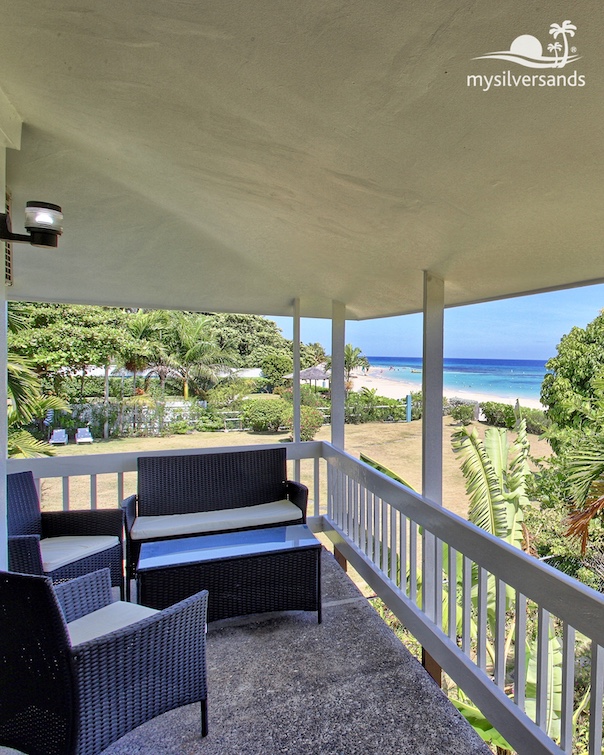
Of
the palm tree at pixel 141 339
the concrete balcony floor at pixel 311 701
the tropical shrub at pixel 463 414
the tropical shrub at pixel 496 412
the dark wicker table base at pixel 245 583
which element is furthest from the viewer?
the tropical shrub at pixel 463 414

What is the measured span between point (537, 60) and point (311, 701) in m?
3.05

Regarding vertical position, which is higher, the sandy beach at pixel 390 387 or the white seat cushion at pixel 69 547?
the sandy beach at pixel 390 387

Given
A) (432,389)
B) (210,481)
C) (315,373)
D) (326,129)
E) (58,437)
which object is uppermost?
(326,129)

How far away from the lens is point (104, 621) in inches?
89.9

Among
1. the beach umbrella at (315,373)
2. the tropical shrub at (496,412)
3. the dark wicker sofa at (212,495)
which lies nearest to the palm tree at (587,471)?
the dark wicker sofa at (212,495)

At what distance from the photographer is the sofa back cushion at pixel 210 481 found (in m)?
4.23

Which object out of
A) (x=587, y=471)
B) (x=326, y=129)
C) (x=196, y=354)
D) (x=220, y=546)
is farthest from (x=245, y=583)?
(x=196, y=354)

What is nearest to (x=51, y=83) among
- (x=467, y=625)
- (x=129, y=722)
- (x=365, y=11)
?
(x=365, y=11)

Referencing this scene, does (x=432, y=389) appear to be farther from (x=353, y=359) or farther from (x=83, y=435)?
(x=353, y=359)

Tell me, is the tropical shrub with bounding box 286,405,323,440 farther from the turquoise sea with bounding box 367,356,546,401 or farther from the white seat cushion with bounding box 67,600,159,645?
the white seat cushion with bounding box 67,600,159,645

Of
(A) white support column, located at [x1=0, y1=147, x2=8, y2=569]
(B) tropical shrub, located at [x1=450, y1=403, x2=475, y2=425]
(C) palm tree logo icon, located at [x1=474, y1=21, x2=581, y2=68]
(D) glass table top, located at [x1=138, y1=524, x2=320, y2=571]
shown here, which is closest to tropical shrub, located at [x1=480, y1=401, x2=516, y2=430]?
(B) tropical shrub, located at [x1=450, y1=403, x2=475, y2=425]

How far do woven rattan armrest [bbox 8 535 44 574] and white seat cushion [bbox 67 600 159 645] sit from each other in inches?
33.2

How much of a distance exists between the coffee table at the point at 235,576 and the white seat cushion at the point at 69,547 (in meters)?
0.36

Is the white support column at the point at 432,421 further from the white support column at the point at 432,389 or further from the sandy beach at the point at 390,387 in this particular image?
the sandy beach at the point at 390,387
